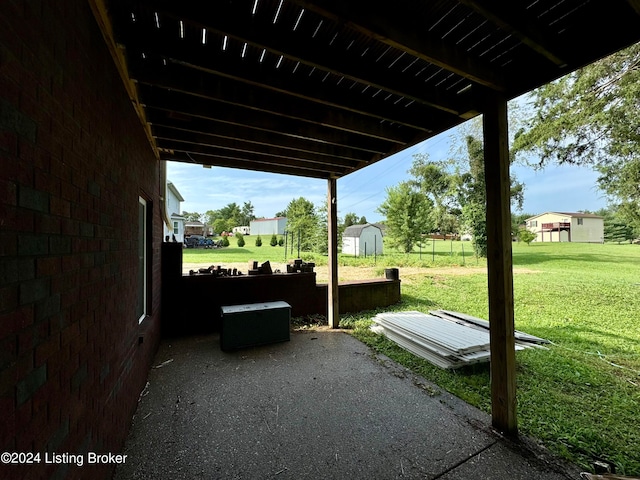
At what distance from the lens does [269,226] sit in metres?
36.4

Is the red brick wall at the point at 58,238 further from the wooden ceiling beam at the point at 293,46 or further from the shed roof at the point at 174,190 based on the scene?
the shed roof at the point at 174,190

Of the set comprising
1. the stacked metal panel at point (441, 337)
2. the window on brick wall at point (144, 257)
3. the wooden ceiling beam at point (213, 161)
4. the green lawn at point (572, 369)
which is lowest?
the green lawn at point (572, 369)

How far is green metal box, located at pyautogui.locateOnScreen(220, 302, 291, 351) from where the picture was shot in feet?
12.6

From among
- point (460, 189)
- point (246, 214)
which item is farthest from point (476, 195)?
point (246, 214)

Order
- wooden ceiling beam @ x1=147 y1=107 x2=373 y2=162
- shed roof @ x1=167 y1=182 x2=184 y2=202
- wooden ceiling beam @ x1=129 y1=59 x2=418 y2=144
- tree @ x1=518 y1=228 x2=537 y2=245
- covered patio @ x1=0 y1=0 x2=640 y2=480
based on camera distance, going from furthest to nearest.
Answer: tree @ x1=518 y1=228 x2=537 y2=245 → shed roof @ x1=167 y1=182 x2=184 y2=202 → wooden ceiling beam @ x1=147 y1=107 x2=373 y2=162 → wooden ceiling beam @ x1=129 y1=59 x2=418 y2=144 → covered patio @ x1=0 y1=0 x2=640 y2=480

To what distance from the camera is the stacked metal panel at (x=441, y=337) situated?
329cm

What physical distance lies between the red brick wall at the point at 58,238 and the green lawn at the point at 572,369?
3074 mm

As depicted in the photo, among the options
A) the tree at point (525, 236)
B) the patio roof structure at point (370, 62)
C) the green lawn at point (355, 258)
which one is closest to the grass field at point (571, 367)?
the patio roof structure at point (370, 62)

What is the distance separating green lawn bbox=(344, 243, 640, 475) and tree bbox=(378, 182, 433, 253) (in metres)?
8.54

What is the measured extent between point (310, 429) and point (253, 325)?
2031mm

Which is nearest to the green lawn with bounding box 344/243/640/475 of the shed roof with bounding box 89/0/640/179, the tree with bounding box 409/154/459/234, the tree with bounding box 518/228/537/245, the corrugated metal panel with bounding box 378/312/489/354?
the corrugated metal panel with bounding box 378/312/489/354

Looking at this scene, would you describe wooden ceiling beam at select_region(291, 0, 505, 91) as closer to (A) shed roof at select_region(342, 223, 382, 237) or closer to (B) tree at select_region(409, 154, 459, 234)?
(A) shed roof at select_region(342, 223, 382, 237)

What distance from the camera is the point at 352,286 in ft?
19.1

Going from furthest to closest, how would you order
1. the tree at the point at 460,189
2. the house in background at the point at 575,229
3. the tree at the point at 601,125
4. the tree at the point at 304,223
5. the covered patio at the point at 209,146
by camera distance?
1. the house in background at the point at 575,229
2. the tree at the point at 304,223
3. the tree at the point at 460,189
4. the tree at the point at 601,125
5. the covered patio at the point at 209,146
